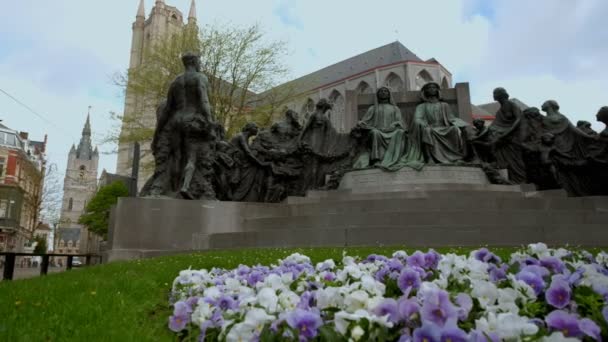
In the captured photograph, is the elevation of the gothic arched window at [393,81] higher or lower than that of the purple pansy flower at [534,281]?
higher

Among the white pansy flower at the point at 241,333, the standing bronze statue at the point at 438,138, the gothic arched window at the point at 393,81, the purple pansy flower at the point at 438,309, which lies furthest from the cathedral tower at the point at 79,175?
the purple pansy flower at the point at 438,309

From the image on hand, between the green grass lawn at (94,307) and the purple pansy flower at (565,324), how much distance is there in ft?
7.40

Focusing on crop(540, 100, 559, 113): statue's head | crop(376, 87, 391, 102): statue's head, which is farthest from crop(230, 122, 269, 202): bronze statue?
crop(540, 100, 559, 113): statue's head

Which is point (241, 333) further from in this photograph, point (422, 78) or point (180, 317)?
point (422, 78)

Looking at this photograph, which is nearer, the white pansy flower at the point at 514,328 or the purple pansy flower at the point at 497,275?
the white pansy flower at the point at 514,328

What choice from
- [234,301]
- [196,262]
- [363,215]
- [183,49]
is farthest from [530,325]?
[183,49]

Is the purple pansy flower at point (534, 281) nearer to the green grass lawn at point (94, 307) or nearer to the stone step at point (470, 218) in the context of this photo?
the green grass lawn at point (94, 307)

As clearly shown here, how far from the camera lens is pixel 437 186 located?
12.0 meters

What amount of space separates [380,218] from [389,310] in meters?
7.46

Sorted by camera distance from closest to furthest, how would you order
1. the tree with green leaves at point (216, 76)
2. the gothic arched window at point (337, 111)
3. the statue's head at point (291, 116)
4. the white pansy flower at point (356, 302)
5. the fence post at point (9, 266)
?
the white pansy flower at point (356, 302)
the fence post at point (9, 266)
the statue's head at point (291, 116)
the tree with green leaves at point (216, 76)
the gothic arched window at point (337, 111)

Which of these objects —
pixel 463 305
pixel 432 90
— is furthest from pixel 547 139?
pixel 463 305

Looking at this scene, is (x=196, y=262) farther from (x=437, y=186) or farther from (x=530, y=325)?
(x=437, y=186)

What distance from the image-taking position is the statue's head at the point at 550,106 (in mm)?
13492

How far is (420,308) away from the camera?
2.05 metres
